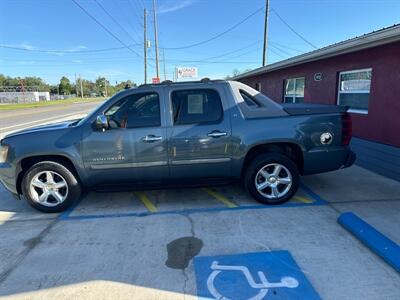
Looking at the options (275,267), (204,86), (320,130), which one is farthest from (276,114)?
(275,267)

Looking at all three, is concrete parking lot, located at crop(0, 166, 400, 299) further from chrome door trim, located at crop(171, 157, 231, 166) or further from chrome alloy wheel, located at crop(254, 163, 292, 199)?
chrome door trim, located at crop(171, 157, 231, 166)

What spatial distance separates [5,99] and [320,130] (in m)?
93.1

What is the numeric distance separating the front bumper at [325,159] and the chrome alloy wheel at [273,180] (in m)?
0.36

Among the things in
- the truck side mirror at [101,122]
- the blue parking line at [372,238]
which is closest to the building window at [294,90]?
the blue parking line at [372,238]

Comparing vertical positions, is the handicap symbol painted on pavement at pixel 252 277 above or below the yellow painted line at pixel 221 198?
below

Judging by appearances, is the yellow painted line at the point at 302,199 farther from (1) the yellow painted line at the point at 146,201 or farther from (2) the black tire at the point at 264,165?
(1) the yellow painted line at the point at 146,201

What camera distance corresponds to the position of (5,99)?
78.4 metres

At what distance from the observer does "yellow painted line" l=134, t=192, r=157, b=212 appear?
4500 millimetres

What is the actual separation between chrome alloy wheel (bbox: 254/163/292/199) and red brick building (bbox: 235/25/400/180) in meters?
2.70

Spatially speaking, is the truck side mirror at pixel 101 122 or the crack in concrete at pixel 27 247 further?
the truck side mirror at pixel 101 122

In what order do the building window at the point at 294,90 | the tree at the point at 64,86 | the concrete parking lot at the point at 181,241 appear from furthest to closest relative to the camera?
the tree at the point at 64,86 < the building window at the point at 294,90 < the concrete parking lot at the point at 181,241

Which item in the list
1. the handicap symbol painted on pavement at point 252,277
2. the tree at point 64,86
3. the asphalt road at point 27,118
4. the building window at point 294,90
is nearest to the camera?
the handicap symbol painted on pavement at point 252,277

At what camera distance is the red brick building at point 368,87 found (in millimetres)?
5707

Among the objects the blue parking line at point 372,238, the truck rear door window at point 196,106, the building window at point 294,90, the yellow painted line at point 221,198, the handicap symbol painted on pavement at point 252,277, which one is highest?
the building window at point 294,90
